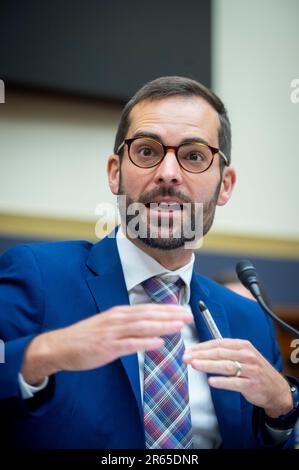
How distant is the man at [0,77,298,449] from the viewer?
73cm

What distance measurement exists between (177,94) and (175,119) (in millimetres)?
62

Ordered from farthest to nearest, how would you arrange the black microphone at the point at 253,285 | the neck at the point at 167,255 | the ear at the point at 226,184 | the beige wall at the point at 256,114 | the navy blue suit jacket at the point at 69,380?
the beige wall at the point at 256,114 < the ear at the point at 226,184 < the neck at the point at 167,255 < the black microphone at the point at 253,285 < the navy blue suit jacket at the point at 69,380

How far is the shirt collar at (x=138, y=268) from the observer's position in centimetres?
97

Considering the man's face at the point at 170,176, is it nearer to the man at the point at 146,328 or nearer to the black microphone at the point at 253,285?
the man at the point at 146,328

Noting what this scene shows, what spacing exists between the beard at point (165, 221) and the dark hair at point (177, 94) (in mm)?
122

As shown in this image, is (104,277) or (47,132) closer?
(104,277)

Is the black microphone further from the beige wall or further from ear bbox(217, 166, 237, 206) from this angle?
the beige wall

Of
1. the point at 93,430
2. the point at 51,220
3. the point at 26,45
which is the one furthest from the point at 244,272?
the point at 26,45

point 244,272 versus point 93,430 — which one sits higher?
point 244,272

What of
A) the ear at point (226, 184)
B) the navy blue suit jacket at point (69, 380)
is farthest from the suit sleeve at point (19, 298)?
the ear at point (226, 184)
